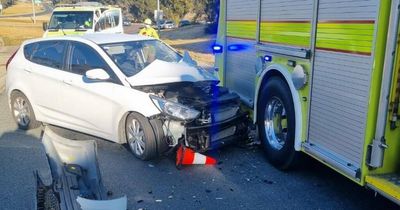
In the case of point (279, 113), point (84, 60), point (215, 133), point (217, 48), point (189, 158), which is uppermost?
point (217, 48)

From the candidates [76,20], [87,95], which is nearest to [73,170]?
[87,95]

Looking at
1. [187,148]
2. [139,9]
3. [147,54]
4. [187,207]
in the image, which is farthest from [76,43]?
[139,9]

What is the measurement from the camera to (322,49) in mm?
4090

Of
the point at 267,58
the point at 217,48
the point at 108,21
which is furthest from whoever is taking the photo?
the point at 108,21

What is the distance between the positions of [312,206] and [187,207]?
1221 millimetres

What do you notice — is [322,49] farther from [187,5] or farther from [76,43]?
[187,5]

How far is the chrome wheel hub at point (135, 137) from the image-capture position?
213 inches

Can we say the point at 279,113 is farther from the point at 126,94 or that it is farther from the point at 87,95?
the point at 87,95

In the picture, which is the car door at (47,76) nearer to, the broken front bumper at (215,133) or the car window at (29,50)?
the car window at (29,50)

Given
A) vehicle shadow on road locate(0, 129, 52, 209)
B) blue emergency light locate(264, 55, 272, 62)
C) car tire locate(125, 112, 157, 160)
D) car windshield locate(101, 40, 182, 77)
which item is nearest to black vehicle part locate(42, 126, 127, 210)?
vehicle shadow on road locate(0, 129, 52, 209)

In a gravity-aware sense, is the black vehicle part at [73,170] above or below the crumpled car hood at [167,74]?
below

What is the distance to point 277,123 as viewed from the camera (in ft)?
17.4

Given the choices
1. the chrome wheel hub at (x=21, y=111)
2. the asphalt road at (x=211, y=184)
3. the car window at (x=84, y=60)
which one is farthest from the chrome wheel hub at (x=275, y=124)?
the chrome wheel hub at (x=21, y=111)

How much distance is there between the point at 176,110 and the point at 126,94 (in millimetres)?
721
